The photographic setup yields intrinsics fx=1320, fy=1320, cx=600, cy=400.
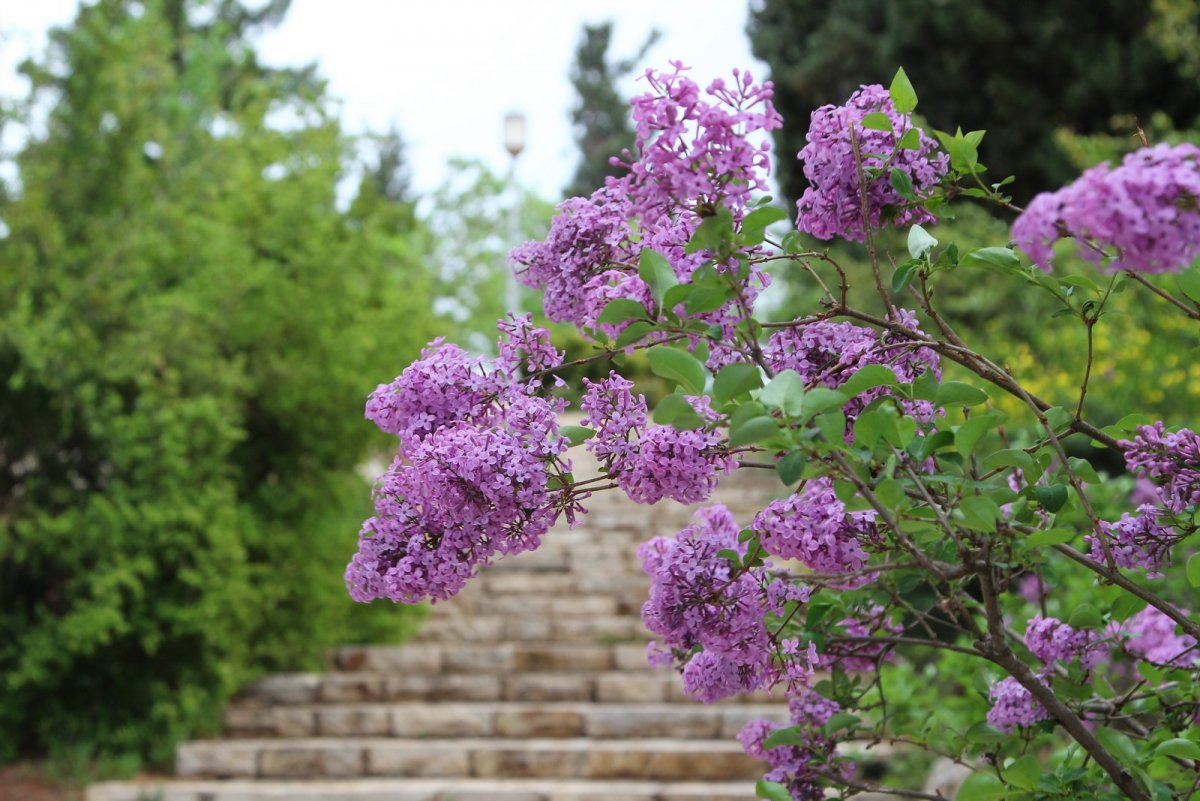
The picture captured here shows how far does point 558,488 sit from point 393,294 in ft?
19.3

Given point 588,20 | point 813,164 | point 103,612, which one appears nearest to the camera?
point 813,164

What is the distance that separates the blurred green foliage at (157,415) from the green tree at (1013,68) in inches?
259

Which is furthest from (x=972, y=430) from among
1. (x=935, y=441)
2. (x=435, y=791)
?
(x=435, y=791)

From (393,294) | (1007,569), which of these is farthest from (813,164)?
(393,294)

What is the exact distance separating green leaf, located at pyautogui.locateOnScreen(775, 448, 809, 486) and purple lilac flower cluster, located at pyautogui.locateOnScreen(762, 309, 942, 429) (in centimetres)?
27

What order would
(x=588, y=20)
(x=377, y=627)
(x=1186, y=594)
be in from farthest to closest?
1. (x=588, y=20)
2. (x=377, y=627)
3. (x=1186, y=594)

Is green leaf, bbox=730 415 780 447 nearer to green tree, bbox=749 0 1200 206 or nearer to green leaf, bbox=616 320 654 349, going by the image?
green leaf, bbox=616 320 654 349

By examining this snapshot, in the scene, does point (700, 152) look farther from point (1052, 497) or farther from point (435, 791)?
point (435, 791)

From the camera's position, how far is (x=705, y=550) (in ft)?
5.22

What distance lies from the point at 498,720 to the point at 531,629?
1112mm

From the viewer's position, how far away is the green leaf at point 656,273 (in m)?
1.33

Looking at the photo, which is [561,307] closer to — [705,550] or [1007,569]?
[705,550]

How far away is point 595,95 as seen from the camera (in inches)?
1083

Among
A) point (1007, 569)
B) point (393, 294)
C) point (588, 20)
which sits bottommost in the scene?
point (1007, 569)
